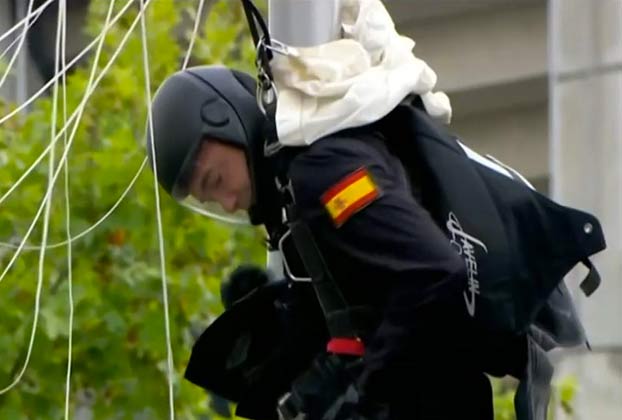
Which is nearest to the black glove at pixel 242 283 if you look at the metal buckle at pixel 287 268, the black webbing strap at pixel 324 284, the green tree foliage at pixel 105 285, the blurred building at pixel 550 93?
the metal buckle at pixel 287 268

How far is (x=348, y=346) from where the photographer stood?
344 centimetres

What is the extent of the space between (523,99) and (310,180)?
6.91 m

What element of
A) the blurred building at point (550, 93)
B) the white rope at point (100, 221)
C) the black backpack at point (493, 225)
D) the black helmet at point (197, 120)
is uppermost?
the black helmet at point (197, 120)

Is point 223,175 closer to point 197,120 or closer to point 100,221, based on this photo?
point 197,120

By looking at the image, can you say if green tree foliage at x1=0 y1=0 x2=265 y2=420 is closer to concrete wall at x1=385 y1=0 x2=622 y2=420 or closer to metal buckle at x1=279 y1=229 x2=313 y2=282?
concrete wall at x1=385 y1=0 x2=622 y2=420

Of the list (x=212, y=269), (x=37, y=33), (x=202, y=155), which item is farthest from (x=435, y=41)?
(x=202, y=155)

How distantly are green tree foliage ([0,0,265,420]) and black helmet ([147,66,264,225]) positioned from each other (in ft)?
4.40

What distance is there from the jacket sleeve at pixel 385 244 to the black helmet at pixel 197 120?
230 mm

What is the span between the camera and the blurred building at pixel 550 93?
5.94m

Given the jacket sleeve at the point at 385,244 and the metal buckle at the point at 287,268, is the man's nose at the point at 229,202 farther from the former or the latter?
the jacket sleeve at the point at 385,244

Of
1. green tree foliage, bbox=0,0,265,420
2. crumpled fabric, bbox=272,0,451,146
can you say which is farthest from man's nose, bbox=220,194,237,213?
green tree foliage, bbox=0,0,265,420

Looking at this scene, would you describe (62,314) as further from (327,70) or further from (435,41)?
(435,41)

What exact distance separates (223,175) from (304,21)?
0.45m

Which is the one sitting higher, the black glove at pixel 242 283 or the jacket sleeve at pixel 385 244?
the jacket sleeve at pixel 385 244
